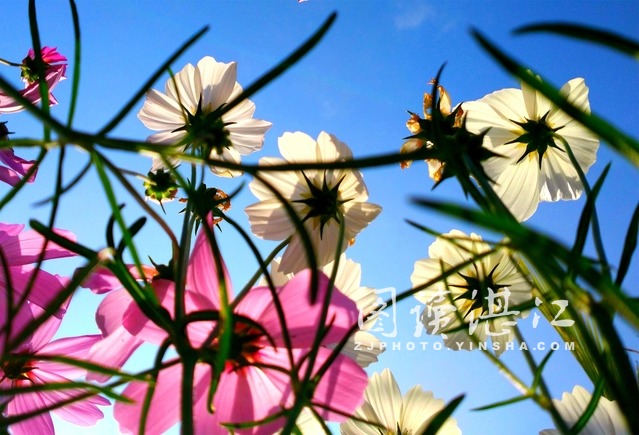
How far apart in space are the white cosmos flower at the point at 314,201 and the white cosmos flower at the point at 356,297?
0.08 ft

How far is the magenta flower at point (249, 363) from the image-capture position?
0.29m

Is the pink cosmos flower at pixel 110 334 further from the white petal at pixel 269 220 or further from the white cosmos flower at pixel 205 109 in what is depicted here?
the white cosmos flower at pixel 205 109

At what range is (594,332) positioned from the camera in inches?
11.5

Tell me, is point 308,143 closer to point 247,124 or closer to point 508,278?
point 247,124

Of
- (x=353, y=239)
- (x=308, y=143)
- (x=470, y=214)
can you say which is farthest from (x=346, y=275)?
(x=470, y=214)

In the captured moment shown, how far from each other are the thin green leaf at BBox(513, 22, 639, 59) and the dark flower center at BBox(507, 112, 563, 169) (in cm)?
47

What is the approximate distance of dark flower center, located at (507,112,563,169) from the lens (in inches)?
24.5

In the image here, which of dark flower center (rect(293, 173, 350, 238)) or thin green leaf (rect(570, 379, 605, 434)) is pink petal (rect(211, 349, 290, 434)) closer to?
thin green leaf (rect(570, 379, 605, 434))

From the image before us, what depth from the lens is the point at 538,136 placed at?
0.64 meters

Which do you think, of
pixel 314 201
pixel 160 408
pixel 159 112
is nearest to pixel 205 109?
pixel 159 112

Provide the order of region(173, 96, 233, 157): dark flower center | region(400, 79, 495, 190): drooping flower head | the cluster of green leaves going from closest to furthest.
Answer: the cluster of green leaves, region(173, 96, 233, 157): dark flower center, region(400, 79, 495, 190): drooping flower head

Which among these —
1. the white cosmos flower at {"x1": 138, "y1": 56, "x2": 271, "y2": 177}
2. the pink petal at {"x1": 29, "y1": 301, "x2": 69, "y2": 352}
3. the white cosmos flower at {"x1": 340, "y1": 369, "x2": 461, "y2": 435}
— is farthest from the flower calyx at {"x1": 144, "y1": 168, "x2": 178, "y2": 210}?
the white cosmos flower at {"x1": 340, "y1": 369, "x2": 461, "y2": 435}

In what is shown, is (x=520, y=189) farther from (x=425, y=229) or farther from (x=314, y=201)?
(x=425, y=229)

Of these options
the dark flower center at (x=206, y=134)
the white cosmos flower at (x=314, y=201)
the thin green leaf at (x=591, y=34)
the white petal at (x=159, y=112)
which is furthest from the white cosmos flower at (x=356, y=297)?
the thin green leaf at (x=591, y=34)
